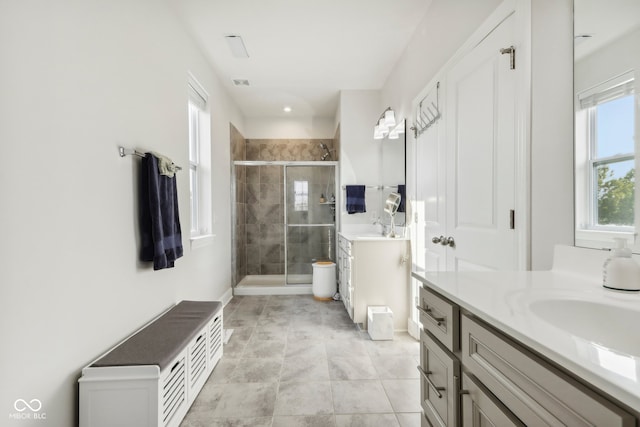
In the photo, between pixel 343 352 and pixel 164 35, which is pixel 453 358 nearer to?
pixel 343 352

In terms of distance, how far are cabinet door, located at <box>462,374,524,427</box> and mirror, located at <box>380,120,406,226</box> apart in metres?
2.28

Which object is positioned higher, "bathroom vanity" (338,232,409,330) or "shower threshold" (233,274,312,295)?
"bathroom vanity" (338,232,409,330)

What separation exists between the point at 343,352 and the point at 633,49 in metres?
2.33

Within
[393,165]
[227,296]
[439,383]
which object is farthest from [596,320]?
[227,296]

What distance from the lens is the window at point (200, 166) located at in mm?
3092

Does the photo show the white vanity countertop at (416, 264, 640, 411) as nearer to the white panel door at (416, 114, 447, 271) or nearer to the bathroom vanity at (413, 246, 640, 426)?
the bathroom vanity at (413, 246, 640, 426)

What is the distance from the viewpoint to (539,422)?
23.1 inches

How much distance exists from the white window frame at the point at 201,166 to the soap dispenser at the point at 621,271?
114 inches

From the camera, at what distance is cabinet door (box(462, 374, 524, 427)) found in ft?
2.26

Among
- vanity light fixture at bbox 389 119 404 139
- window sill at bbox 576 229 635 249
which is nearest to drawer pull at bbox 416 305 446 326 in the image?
window sill at bbox 576 229 635 249

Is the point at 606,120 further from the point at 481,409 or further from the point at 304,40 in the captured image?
the point at 304,40

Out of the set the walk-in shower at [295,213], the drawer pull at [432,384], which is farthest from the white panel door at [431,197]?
the walk-in shower at [295,213]

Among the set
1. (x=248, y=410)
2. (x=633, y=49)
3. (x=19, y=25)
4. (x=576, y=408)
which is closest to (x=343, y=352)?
(x=248, y=410)

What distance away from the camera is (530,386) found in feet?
2.01
